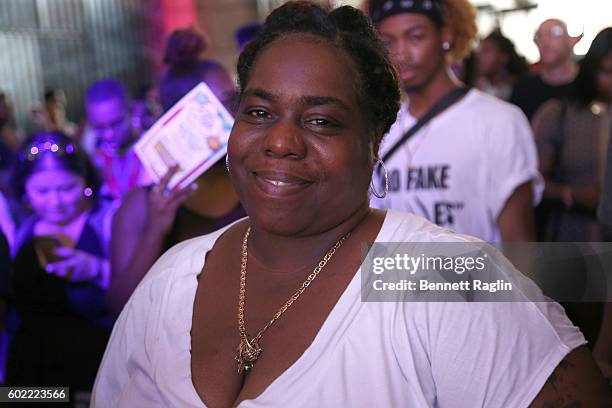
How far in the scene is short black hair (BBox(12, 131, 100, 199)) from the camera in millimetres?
2916

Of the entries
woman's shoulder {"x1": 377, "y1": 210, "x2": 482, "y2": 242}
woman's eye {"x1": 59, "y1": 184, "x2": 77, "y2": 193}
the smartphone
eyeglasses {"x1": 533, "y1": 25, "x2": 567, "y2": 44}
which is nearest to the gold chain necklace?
woman's shoulder {"x1": 377, "y1": 210, "x2": 482, "y2": 242}

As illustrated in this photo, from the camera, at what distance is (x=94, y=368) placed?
2.66 meters

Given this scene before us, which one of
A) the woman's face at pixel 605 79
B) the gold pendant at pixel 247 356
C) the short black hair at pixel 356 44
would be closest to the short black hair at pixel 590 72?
the woman's face at pixel 605 79

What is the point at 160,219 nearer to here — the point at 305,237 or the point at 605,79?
the point at 305,237

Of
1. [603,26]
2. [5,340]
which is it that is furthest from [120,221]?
[603,26]

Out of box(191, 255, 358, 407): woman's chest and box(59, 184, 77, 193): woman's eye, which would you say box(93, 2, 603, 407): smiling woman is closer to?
box(191, 255, 358, 407): woman's chest

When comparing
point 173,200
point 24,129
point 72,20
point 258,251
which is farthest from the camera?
point 72,20

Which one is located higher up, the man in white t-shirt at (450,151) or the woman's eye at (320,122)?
the woman's eye at (320,122)

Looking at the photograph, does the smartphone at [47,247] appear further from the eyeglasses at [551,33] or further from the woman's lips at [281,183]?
the eyeglasses at [551,33]

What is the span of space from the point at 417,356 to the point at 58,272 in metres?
1.83

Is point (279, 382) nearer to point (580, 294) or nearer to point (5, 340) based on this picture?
point (580, 294)

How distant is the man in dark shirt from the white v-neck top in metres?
1.66

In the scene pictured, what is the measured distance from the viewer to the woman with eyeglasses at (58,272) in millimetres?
2676

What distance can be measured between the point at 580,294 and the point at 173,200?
136cm
